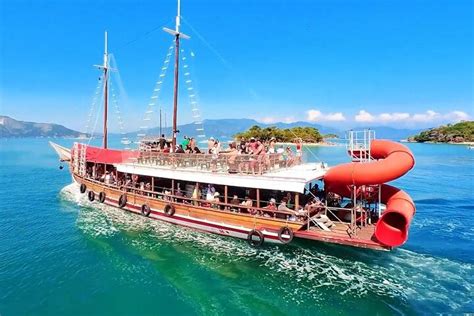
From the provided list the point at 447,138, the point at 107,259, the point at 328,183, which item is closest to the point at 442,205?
the point at 328,183

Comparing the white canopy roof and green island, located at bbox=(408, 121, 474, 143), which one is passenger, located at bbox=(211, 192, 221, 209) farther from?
green island, located at bbox=(408, 121, 474, 143)

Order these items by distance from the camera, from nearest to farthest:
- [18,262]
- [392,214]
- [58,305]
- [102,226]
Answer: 1. [58,305]
2. [392,214]
3. [18,262]
4. [102,226]

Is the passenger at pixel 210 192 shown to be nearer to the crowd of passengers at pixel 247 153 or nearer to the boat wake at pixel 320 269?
the crowd of passengers at pixel 247 153

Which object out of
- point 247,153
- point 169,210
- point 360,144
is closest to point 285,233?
point 247,153

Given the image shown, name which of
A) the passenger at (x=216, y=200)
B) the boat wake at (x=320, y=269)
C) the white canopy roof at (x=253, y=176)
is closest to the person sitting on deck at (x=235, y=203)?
the passenger at (x=216, y=200)

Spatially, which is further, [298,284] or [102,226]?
[102,226]

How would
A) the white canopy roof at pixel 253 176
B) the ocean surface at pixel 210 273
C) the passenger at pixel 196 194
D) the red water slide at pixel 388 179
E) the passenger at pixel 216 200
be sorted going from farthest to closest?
the passenger at pixel 196 194 < the passenger at pixel 216 200 < the white canopy roof at pixel 253 176 < the red water slide at pixel 388 179 < the ocean surface at pixel 210 273

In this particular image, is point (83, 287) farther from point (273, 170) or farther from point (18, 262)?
point (273, 170)
